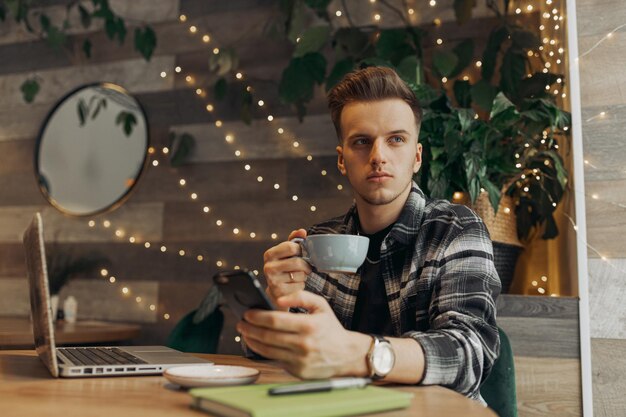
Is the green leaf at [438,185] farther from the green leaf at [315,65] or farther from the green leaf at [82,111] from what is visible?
the green leaf at [82,111]

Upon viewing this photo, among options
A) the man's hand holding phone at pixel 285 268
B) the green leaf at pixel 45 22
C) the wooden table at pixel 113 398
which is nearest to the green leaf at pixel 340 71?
the man's hand holding phone at pixel 285 268

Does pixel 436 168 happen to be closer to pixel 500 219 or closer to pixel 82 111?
pixel 500 219

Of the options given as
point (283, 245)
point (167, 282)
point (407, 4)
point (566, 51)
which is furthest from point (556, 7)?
point (167, 282)

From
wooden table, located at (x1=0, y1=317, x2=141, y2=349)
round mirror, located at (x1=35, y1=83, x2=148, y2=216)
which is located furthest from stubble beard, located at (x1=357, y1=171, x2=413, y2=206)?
round mirror, located at (x1=35, y1=83, x2=148, y2=216)

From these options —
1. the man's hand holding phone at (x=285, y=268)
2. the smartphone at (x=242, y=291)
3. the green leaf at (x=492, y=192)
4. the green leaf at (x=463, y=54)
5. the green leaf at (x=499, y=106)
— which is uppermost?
the green leaf at (x=463, y=54)

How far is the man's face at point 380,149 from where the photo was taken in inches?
58.3

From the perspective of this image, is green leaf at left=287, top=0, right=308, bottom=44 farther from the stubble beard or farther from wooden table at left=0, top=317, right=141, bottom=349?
wooden table at left=0, top=317, right=141, bottom=349

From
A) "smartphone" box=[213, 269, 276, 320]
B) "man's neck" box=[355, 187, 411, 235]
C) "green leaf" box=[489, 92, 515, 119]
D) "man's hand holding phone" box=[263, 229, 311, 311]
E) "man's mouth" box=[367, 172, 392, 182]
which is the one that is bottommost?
"smartphone" box=[213, 269, 276, 320]

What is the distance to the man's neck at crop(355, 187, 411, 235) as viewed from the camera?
154 cm

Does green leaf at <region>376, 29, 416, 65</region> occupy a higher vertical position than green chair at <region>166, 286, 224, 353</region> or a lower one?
higher

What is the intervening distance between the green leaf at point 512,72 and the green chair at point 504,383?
1118mm

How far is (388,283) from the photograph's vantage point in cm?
146

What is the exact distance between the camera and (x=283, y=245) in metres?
1.17

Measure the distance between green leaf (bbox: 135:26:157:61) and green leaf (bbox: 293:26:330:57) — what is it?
856 millimetres
